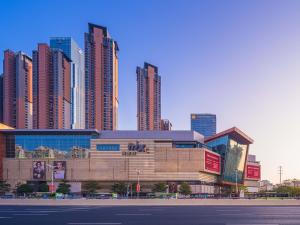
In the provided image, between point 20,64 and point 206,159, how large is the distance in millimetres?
65769

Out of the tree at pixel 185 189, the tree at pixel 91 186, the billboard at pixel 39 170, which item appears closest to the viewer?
the tree at pixel 185 189

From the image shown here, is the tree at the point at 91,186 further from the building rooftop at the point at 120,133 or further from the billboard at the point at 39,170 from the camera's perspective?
the building rooftop at the point at 120,133

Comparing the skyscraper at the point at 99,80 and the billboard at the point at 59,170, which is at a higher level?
the skyscraper at the point at 99,80

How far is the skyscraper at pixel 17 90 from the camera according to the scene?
141 metres

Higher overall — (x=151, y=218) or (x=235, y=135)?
(x=235, y=135)

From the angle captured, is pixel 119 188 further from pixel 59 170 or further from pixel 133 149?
pixel 59 170

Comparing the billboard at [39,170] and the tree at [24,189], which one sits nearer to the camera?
the tree at [24,189]

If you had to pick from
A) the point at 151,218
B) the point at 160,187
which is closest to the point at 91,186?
the point at 160,187

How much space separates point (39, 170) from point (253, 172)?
9792cm

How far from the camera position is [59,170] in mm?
113938

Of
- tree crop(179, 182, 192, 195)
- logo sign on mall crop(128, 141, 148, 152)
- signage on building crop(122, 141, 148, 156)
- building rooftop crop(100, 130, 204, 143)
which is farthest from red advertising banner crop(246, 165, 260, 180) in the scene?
signage on building crop(122, 141, 148, 156)

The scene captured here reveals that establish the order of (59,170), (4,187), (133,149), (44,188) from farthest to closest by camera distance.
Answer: (133,149)
(59,170)
(4,187)
(44,188)

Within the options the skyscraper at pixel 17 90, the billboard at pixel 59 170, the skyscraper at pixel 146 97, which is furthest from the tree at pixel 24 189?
the skyscraper at pixel 146 97

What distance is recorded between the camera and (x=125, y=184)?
378 feet
